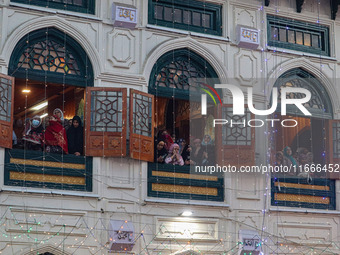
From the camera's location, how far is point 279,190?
17.2 metres

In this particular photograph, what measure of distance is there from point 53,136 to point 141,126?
155 cm

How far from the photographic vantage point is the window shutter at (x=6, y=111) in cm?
1476

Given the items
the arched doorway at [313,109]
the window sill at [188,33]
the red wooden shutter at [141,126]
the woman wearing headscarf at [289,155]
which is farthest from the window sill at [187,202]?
the window sill at [188,33]

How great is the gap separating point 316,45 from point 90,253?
6.57 metres

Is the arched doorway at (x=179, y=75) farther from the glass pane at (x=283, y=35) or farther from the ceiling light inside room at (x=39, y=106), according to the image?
the ceiling light inside room at (x=39, y=106)

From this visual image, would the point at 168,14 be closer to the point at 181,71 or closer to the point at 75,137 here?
the point at 181,71

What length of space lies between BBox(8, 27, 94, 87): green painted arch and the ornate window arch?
4.23m

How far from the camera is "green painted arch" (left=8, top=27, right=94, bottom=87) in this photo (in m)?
15.5

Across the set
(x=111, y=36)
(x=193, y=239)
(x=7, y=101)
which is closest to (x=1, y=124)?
(x=7, y=101)

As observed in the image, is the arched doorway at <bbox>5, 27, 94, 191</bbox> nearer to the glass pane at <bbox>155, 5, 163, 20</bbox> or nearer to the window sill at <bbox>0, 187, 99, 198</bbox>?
the window sill at <bbox>0, 187, 99, 198</bbox>

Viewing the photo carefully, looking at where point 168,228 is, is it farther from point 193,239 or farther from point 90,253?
point 90,253

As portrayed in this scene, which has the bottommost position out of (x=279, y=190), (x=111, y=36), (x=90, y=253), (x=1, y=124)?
(x=90, y=253)

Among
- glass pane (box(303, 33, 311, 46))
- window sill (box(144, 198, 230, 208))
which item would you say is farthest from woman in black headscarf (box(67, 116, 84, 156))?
glass pane (box(303, 33, 311, 46))

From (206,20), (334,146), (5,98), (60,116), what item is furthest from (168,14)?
(334,146)
